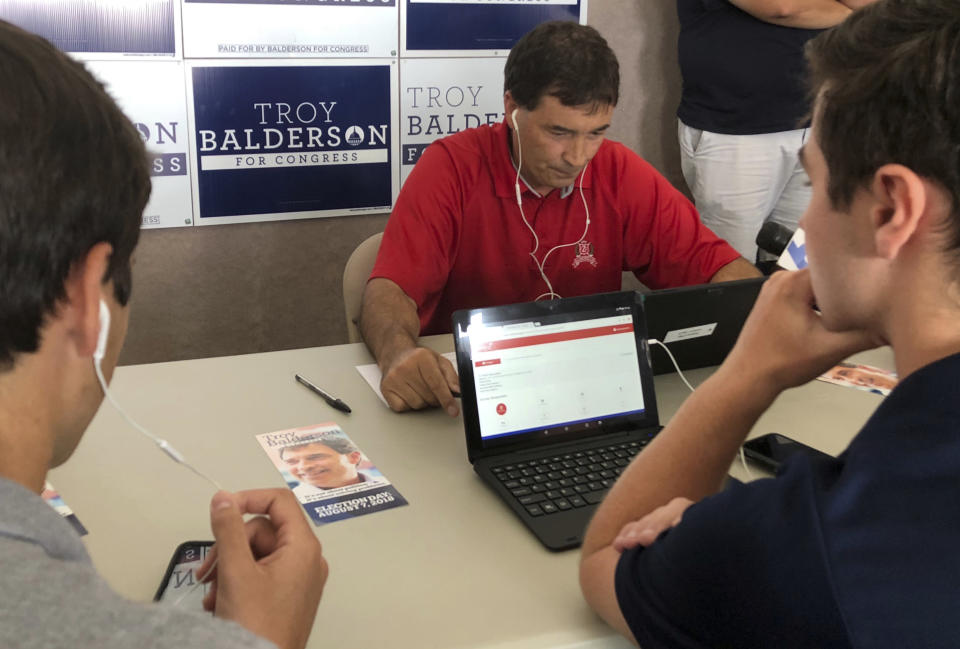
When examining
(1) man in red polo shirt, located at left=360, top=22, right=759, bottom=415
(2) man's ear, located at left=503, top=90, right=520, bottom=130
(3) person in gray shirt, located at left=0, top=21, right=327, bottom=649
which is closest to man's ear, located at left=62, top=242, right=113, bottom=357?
(3) person in gray shirt, located at left=0, top=21, right=327, bottom=649

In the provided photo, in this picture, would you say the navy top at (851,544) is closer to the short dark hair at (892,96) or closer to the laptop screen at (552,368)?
the short dark hair at (892,96)

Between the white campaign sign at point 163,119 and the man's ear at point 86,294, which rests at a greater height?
the man's ear at point 86,294

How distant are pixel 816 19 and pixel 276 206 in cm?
170

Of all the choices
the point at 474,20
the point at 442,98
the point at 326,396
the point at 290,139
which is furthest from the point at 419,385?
the point at 474,20

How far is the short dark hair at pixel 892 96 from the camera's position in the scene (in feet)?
2.30

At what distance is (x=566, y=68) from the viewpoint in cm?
193

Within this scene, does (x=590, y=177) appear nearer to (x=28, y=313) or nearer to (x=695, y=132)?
(x=695, y=132)

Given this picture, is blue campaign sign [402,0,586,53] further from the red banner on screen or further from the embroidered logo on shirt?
the red banner on screen

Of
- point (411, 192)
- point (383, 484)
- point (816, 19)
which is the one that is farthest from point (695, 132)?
point (383, 484)

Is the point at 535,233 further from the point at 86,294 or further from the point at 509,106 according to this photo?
the point at 86,294

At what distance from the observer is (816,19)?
8.45ft

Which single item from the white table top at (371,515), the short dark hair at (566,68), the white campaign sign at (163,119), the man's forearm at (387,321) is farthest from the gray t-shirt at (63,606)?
the white campaign sign at (163,119)

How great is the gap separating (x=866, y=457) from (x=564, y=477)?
0.59 metres

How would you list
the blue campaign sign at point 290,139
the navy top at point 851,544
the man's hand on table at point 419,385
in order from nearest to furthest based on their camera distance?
the navy top at point 851,544, the man's hand on table at point 419,385, the blue campaign sign at point 290,139
